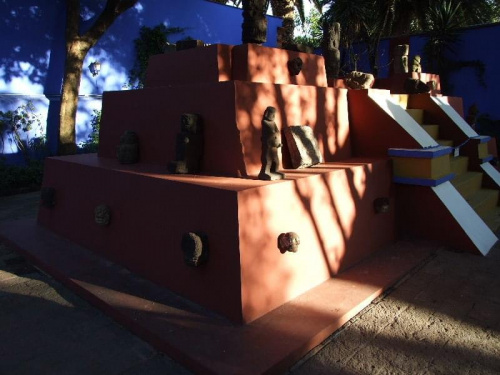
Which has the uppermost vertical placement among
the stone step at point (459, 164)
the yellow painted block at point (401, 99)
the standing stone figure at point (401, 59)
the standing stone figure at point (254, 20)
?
the standing stone figure at point (401, 59)

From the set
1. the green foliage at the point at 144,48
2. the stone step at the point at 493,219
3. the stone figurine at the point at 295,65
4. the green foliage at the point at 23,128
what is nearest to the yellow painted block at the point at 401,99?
the stone step at the point at 493,219

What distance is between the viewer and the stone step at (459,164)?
231 inches

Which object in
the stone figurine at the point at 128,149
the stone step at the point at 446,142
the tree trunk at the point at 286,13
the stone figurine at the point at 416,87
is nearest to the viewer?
the stone figurine at the point at 128,149

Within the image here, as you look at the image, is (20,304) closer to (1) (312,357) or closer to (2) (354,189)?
(1) (312,357)

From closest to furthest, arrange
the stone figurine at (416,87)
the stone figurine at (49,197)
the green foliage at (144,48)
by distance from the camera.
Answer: the stone figurine at (49,197)
the stone figurine at (416,87)
the green foliage at (144,48)

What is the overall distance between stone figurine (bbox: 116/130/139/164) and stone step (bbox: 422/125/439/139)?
4074 mm

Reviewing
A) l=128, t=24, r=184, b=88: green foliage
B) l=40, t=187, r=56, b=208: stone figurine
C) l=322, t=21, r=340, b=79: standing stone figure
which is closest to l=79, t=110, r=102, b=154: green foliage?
l=128, t=24, r=184, b=88: green foliage

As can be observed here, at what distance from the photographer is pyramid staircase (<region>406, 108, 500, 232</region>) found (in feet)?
18.1

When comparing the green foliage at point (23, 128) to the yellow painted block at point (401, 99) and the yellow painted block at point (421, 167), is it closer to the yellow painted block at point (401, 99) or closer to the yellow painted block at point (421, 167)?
the yellow painted block at point (401, 99)

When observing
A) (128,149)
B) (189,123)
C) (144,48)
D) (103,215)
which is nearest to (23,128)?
(144,48)

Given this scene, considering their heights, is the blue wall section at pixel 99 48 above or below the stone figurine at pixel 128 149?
above

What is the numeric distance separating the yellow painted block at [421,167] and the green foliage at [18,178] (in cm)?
754

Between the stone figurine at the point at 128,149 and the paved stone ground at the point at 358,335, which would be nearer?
A: the paved stone ground at the point at 358,335

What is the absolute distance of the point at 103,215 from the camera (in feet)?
13.7
